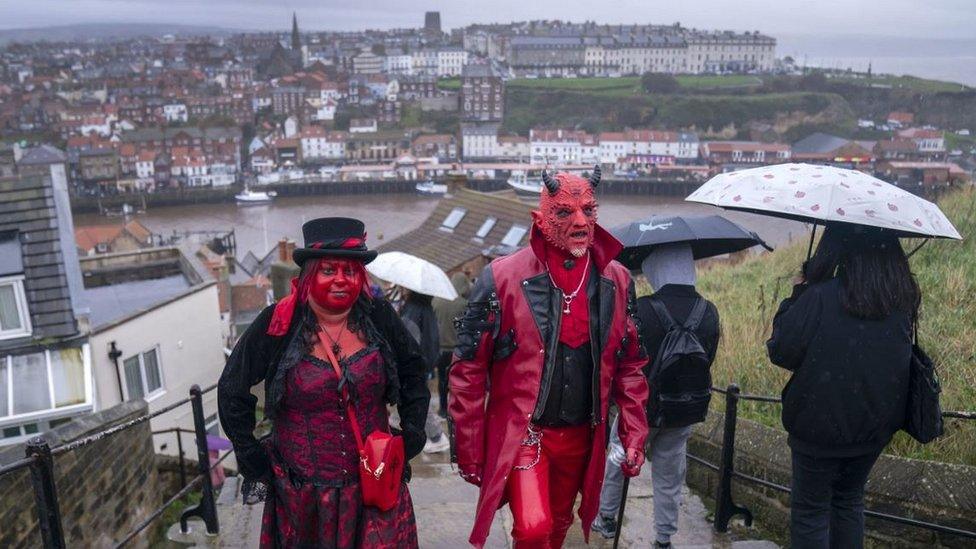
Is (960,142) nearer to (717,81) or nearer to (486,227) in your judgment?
(717,81)

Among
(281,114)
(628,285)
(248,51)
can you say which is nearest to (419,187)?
(281,114)

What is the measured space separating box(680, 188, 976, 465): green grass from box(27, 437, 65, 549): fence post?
3.04m

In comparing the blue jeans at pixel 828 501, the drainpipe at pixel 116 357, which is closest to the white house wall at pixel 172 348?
the drainpipe at pixel 116 357

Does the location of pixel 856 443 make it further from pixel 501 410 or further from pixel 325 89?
pixel 325 89

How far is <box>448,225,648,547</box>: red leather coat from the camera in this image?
2525mm

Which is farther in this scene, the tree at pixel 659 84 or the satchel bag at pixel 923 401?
the tree at pixel 659 84

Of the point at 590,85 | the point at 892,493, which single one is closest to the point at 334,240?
the point at 892,493

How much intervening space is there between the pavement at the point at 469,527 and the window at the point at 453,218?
36.1 ft

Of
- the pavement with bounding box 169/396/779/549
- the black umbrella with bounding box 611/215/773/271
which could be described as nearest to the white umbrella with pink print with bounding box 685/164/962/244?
the black umbrella with bounding box 611/215/773/271

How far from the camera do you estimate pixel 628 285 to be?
2668 millimetres

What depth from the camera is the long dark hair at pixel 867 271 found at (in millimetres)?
2438

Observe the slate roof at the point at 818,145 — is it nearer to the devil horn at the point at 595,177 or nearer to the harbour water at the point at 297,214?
the harbour water at the point at 297,214

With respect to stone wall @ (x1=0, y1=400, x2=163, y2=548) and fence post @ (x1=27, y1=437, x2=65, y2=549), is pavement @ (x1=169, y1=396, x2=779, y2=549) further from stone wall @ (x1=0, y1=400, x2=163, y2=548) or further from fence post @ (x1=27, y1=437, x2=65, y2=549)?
fence post @ (x1=27, y1=437, x2=65, y2=549)

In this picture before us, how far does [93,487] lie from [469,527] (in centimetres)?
198
